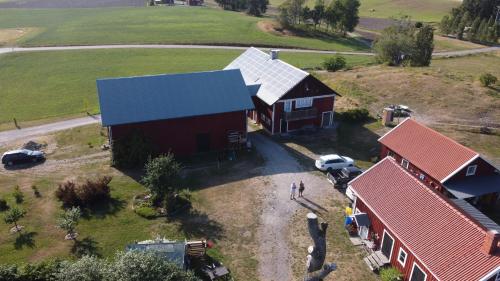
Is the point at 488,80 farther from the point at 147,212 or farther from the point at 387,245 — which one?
the point at 147,212

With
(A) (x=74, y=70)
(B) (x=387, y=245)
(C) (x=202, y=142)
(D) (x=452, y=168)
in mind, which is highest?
(D) (x=452, y=168)

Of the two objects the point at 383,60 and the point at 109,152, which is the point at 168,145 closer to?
the point at 109,152

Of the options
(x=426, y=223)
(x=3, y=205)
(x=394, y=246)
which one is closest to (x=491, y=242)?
(x=426, y=223)

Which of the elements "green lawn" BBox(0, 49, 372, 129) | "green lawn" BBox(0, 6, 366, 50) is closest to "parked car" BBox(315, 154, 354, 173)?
"green lawn" BBox(0, 49, 372, 129)

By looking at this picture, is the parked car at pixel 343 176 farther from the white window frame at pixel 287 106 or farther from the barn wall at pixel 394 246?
the white window frame at pixel 287 106

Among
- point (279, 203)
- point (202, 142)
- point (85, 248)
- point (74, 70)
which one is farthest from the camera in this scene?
point (74, 70)

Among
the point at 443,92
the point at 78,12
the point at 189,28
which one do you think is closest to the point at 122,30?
the point at 189,28
